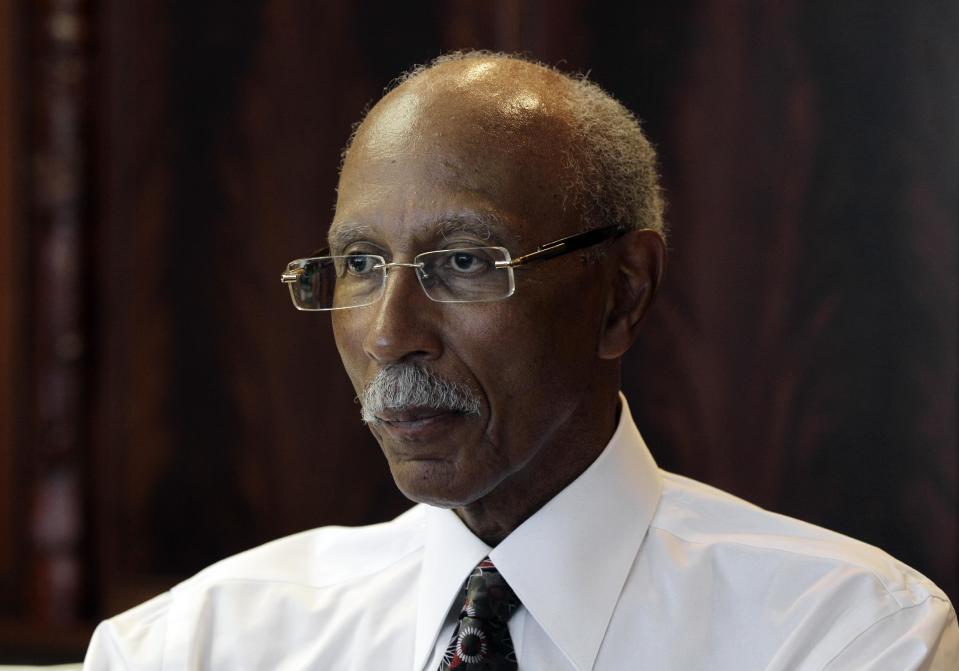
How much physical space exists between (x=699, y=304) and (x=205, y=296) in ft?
4.22

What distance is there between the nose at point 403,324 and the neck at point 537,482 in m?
0.23

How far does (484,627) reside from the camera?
1.56m

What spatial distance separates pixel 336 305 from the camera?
1.65m

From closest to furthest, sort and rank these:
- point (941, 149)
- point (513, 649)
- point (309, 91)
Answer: point (513, 649) → point (941, 149) → point (309, 91)

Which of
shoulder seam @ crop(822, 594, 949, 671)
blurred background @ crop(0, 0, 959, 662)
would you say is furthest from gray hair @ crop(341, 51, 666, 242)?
blurred background @ crop(0, 0, 959, 662)

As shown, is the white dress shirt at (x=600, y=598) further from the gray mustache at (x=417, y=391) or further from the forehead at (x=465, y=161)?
the forehead at (x=465, y=161)

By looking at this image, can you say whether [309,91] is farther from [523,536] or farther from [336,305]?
[523,536]

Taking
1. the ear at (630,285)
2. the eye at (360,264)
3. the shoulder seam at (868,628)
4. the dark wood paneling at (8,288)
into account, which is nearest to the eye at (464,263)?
the eye at (360,264)

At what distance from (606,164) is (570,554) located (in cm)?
51

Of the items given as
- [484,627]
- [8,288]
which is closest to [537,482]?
[484,627]

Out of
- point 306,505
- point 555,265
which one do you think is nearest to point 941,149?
point 555,265

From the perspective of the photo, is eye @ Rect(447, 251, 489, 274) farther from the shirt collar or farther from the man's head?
the shirt collar

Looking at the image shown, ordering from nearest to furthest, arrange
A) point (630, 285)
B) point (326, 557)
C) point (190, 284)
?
point (630, 285)
point (326, 557)
point (190, 284)

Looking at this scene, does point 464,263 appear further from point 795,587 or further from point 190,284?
point 190,284
